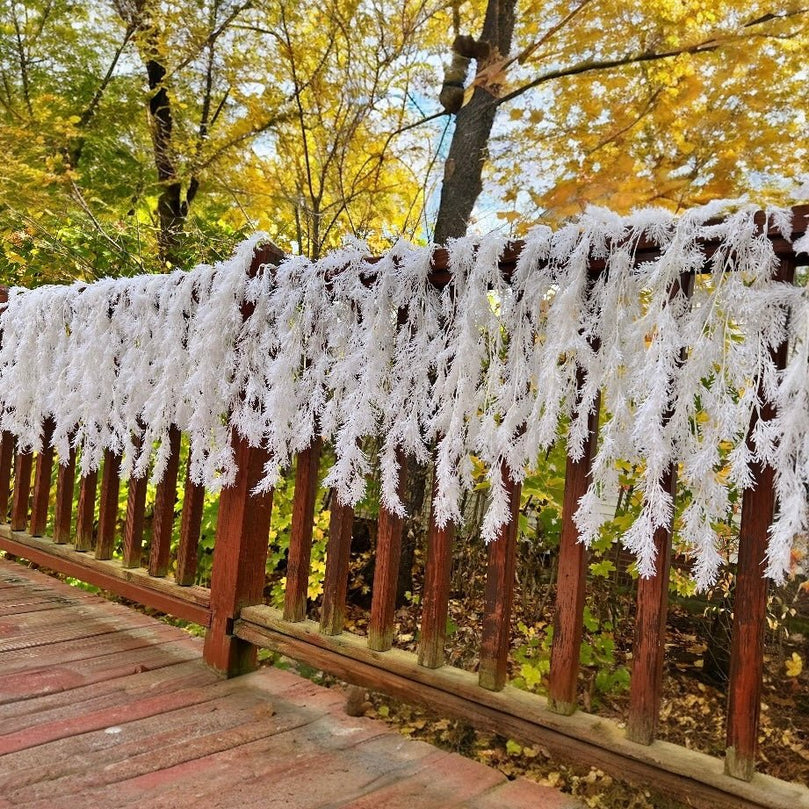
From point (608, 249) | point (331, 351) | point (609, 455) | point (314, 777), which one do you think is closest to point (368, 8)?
point (331, 351)

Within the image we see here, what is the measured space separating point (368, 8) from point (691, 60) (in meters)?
1.97

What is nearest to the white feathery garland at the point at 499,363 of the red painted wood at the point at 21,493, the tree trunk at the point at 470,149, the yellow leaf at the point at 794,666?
the red painted wood at the point at 21,493

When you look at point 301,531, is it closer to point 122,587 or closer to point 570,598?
point 570,598

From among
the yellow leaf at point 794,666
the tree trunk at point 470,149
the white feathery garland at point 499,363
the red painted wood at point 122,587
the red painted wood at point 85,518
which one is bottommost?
the yellow leaf at point 794,666

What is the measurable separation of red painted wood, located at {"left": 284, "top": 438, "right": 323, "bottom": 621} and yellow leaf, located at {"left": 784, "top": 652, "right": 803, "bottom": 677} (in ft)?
8.02

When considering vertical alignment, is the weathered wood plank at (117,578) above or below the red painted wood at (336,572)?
below

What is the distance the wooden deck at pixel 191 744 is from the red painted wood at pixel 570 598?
0.21 metres

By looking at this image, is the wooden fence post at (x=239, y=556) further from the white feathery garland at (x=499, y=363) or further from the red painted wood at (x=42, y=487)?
the red painted wood at (x=42, y=487)

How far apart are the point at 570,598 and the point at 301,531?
0.71 meters

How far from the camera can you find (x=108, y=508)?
221cm

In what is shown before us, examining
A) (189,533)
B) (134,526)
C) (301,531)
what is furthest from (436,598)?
(134,526)

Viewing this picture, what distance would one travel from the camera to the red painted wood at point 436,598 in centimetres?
138

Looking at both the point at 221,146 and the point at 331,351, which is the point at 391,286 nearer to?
the point at 331,351

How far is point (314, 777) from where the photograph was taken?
124 cm
